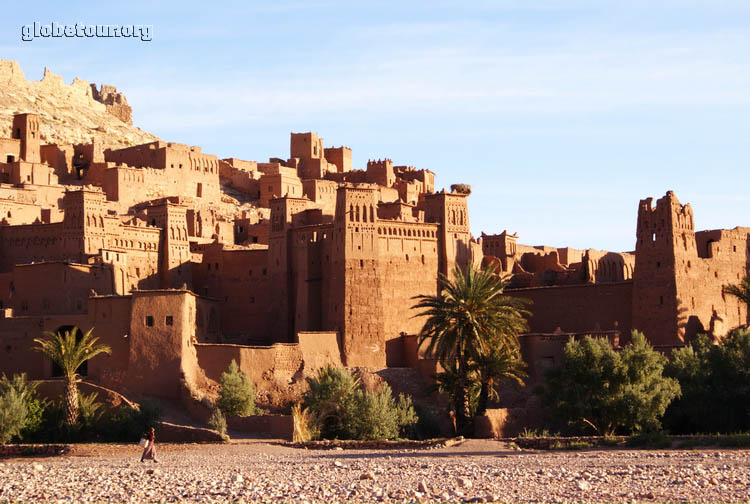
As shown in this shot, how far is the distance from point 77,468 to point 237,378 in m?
12.7

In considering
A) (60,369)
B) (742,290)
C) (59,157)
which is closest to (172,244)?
(60,369)

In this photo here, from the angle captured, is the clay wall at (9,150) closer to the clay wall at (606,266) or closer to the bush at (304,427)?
the clay wall at (606,266)

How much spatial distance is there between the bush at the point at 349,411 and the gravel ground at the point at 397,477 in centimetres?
483

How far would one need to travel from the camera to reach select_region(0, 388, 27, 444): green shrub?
148 feet

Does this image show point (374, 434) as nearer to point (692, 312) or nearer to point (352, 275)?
point (352, 275)

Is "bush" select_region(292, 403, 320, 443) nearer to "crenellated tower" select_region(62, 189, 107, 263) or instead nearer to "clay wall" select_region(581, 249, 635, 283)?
"crenellated tower" select_region(62, 189, 107, 263)

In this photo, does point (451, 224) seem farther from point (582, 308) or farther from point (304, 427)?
point (304, 427)

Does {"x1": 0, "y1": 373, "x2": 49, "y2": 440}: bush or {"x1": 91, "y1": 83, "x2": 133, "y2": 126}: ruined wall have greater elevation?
{"x1": 91, "y1": 83, "x2": 133, "y2": 126}: ruined wall

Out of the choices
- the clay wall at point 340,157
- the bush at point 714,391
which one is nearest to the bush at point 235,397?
the bush at point 714,391

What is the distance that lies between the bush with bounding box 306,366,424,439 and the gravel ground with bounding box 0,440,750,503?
4825mm

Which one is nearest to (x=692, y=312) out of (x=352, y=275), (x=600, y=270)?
(x=600, y=270)

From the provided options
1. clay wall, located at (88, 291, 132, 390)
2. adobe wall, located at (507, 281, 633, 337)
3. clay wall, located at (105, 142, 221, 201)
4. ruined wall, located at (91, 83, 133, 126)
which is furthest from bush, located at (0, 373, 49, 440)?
ruined wall, located at (91, 83, 133, 126)

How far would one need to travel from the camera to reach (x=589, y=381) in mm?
45812

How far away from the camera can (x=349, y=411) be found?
153 feet
